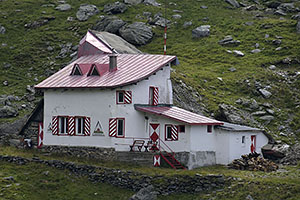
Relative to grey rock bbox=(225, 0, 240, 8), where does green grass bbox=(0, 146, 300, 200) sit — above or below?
below

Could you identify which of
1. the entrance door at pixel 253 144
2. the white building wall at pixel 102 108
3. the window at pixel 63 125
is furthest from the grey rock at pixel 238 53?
the window at pixel 63 125

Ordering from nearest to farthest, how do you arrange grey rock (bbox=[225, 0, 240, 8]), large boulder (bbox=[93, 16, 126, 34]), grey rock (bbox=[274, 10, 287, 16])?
1. large boulder (bbox=[93, 16, 126, 34])
2. grey rock (bbox=[274, 10, 287, 16])
3. grey rock (bbox=[225, 0, 240, 8])

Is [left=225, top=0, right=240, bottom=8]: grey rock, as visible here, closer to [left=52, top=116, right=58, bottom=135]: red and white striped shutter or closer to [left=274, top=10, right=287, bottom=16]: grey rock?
[left=274, top=10, right=287, bottom=16]: grey rock

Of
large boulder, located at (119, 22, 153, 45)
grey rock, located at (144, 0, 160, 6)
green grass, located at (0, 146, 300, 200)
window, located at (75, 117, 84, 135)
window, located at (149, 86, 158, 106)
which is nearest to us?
green grass, located at (0, 146, 300, 200)

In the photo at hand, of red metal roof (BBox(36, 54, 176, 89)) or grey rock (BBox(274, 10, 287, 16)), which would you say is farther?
grey rock (BBox(274, 10, 287, 16))

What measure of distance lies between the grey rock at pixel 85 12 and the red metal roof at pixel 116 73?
43785 mm

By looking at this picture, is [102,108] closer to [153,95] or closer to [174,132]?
[153,95]

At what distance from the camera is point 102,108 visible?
57438 millimetres

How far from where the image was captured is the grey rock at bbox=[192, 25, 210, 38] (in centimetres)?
10194

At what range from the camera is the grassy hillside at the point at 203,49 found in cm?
7681

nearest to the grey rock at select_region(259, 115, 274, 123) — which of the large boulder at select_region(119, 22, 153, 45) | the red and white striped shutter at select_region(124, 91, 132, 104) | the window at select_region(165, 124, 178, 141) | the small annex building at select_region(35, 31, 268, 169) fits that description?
the small annex building at select_region(35, 31, 268, 169)

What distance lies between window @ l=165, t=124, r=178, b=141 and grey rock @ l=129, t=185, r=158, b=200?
7.36 metres

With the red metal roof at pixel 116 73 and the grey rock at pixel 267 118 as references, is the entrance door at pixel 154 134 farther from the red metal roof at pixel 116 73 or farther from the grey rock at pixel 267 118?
the grey rock at pixel 267 118

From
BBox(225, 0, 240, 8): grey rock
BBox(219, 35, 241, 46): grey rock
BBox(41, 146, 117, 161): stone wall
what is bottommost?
BBox(41, 146, 117, 161): stone wall
